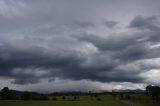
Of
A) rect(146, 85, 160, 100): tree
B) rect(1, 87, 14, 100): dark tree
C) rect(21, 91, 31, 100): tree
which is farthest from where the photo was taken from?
rect(1, 87, 14, 100): dark tree

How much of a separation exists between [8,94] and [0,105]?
66473 millimetres

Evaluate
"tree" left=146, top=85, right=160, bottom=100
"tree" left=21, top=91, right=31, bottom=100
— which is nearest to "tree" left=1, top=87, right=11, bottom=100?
"tree" left=21, top=91, right=31, bottom=100

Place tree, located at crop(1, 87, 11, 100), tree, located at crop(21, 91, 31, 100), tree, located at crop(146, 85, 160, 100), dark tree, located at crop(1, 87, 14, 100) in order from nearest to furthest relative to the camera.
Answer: tree, located at crop(146, 85, 160, 100) < tree, located at crop(21, 91, 31, 100) < dark tree, located at crop(1, 87, 14, 100) < tree, located at crop(1, 87, 11, 100)

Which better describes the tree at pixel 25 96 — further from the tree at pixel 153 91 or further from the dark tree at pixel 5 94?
the tree at pixel 153 91

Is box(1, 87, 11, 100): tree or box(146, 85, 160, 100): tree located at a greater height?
box(1, 87, 11, 100): tree

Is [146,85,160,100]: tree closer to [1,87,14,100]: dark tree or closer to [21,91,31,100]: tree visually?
[21,91,31,100]: tree

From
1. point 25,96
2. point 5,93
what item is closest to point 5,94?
point 5,93

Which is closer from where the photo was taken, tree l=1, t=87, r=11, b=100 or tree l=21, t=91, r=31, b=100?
tree l=21, t=91, r=31, b=100

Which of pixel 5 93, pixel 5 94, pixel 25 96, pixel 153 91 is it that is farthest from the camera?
pixel 5 93

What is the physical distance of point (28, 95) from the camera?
179 metres

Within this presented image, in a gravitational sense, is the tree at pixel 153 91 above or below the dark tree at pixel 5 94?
below

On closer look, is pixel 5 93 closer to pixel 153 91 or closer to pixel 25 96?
pixel 25 96

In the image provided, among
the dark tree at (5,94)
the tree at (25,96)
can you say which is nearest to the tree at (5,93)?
the dark tree at (5,94)

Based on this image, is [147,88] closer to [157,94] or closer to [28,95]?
[157,94]
